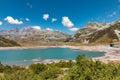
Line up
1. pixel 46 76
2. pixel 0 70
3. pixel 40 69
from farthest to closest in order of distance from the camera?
pixel 0 70 → pixel 40 69 → pixel 46 76

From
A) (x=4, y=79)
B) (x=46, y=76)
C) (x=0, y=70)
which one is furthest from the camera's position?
(x=0, y=70)

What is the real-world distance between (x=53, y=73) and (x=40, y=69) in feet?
18.7

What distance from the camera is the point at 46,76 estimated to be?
29625 mm

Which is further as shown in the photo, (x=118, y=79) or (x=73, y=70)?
(x=73, y=70)

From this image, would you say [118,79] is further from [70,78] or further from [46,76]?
[46,76]

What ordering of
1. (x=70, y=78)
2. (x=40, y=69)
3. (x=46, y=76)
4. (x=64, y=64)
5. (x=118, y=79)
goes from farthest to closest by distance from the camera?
(x=64, y=64)
(x=40, y=69)
(x=46, y=76)
(x=70, y=78)
(x=118, y=79)

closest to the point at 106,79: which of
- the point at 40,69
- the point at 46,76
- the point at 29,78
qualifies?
the point at 29,78

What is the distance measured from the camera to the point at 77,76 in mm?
22344

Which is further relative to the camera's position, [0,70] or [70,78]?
[0,70]

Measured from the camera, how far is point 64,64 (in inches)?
1927

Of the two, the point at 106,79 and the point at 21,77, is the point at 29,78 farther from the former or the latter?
the point at 106,79

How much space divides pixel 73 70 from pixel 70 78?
1199mm

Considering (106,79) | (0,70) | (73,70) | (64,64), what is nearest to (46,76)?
(73,70)

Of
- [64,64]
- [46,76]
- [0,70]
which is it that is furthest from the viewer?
[64,64]
